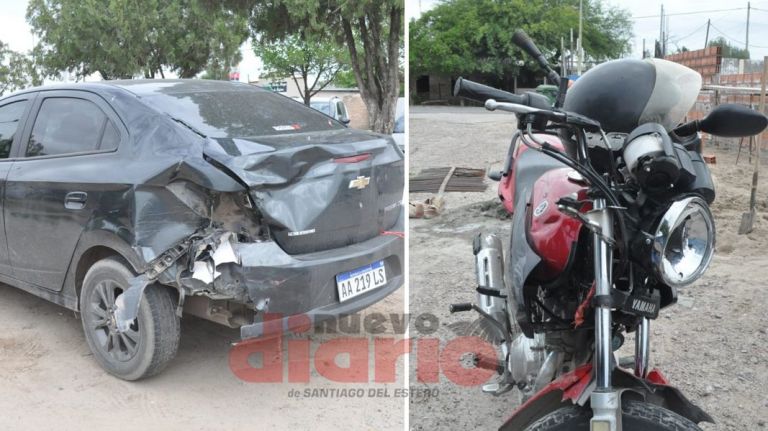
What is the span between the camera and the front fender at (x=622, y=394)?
1842 millimetres

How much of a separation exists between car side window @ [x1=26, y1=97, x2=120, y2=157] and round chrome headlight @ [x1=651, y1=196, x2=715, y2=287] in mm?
2845

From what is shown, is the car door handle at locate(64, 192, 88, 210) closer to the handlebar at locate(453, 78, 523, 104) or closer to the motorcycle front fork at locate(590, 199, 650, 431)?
the handlebar at locate(453, 78, 523, 104)

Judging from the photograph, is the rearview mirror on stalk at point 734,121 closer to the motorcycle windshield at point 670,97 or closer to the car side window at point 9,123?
the motorcycle windshield at point 670,97

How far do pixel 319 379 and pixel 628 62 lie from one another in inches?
92.8

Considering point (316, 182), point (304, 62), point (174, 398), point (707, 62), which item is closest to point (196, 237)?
point (316, 182)

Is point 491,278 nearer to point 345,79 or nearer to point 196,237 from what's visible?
point 196,237

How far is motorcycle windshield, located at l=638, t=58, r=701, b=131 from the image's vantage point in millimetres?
1917

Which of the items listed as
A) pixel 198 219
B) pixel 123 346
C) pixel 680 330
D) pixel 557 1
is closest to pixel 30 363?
pixel 123 346

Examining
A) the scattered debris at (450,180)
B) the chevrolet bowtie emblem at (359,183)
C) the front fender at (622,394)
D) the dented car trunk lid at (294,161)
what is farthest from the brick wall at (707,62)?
the front fender at (622,394)

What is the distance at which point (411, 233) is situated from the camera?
21.6 ft

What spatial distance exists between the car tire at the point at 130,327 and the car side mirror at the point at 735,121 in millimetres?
2579

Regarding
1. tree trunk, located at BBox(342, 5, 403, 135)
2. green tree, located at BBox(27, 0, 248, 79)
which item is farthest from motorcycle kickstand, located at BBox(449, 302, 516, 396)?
green tree, located at BBox(27, 0, 248, 79)

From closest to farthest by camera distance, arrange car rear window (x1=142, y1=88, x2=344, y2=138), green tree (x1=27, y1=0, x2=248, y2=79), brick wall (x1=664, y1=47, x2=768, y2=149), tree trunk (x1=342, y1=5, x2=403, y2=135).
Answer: car rear window (x1=142, y1=88, x2=344, y2=138) < brick wall (x1=664, y1=47, x2=768, y2=149) < tree trunk (x1=342, y1=5, x2=403, y2=135) < green tree (x1=27, y1=0, x2=248, y2=79)

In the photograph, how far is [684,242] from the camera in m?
1.70
